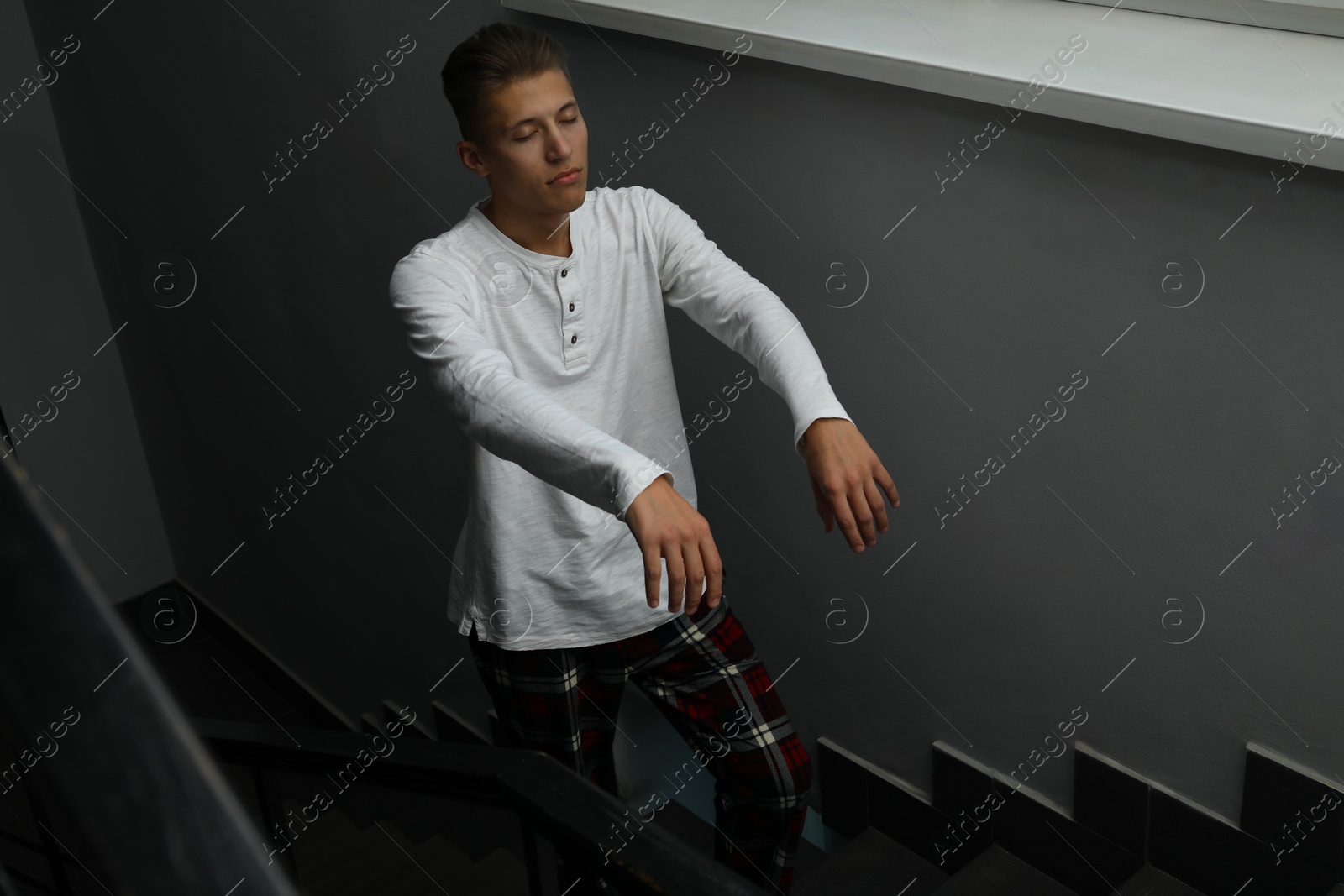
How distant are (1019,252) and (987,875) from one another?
3.90 feet

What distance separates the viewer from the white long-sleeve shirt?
153 cm

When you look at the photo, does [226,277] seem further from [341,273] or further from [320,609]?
[320,609]

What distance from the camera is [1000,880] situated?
2248mm

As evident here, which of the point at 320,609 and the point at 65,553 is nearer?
the point at 65,553

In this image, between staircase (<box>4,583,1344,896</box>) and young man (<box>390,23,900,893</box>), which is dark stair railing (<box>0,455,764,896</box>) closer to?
staircase (<box>4,583,1344,896</box>)

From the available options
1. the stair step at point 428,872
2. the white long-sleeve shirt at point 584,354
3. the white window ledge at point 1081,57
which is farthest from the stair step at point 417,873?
the white window ledge at point 1081,57

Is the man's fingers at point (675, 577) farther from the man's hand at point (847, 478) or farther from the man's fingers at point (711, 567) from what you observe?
the man's hand at point (847, 478)

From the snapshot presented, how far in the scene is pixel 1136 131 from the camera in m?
1.55

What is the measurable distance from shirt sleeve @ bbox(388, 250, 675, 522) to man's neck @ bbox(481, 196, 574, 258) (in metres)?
0.10

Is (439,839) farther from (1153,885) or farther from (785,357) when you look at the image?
(785,357)

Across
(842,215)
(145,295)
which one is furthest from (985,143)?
(145,295)

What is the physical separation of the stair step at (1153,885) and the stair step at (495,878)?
1.42 metres

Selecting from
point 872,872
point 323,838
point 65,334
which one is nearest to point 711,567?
point 872,872

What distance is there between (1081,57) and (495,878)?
232 cm
